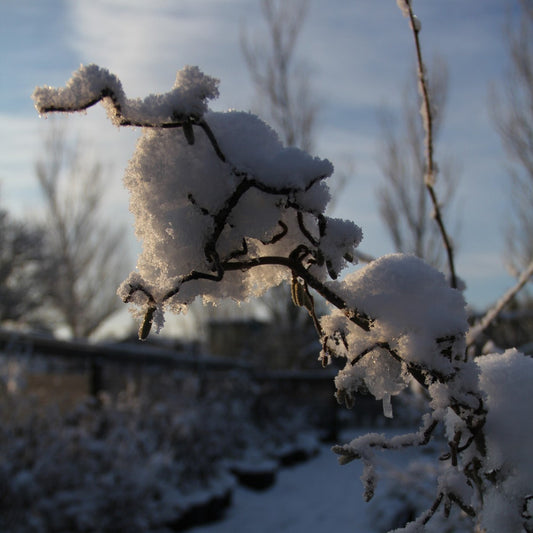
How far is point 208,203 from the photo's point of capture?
0.49 metres

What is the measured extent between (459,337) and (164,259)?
294 mm

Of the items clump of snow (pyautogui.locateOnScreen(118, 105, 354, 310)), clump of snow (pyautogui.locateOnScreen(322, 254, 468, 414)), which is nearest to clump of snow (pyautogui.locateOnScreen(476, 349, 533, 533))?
clump of snow (pyautogui.locateOnScreen(322, 254, 468, 414))

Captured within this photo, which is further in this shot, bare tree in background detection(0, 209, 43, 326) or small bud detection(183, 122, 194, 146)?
bare tree in background detection(0, 209, 43, 326)

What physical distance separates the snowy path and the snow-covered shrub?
15.3 ft

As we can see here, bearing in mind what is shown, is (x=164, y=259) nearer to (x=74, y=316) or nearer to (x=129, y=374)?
(x=129, y=374)

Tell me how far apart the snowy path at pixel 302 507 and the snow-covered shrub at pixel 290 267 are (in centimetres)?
467

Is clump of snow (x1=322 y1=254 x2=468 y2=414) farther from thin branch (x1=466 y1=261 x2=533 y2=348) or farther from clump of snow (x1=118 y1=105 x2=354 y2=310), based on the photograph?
thin branch (x1=466 y1=261 x2=533 y2=348)

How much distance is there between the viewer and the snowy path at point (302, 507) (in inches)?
197

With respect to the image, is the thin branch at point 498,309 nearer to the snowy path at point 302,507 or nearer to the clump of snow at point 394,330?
the clump of snow at point 394,330

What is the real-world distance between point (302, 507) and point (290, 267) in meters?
6.02

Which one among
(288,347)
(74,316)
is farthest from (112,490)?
(74,316)

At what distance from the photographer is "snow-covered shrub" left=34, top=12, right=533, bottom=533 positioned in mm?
455

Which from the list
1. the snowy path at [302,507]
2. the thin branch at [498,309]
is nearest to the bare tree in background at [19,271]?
the snowy path at [302,507]

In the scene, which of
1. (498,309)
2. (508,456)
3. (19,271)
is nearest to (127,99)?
(508,456)
